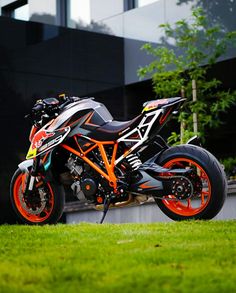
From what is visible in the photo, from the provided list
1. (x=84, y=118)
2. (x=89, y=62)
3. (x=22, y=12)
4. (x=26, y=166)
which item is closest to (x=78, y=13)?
(x=89, y=62)

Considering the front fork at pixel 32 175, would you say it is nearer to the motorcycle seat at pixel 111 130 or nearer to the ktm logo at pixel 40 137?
the ktm logo at pixel 40 137

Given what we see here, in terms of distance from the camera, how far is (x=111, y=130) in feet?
22.4

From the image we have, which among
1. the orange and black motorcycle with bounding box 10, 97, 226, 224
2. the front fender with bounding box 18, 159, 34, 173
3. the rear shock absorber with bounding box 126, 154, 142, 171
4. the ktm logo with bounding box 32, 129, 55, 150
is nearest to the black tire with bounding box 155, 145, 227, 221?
the orange and black motorcycle with bounding box 10, 97, 226, 224

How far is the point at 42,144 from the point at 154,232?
68.9 inches

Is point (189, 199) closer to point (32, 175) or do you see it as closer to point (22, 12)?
point (32, 175)

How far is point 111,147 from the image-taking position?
6.91 meters

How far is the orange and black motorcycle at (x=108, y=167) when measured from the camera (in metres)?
6.45

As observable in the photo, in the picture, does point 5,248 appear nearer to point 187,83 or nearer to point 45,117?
point 45,117

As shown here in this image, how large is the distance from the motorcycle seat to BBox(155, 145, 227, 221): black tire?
0.43 m

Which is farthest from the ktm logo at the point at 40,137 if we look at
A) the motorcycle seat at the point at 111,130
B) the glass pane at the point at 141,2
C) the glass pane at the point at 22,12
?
the glass pane at the point at 22,12

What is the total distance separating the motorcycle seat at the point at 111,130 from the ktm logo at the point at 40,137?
49 cm

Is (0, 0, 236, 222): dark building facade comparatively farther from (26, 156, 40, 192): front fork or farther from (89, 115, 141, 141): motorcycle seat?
(89, 115, 141, 141): motorcycle seat

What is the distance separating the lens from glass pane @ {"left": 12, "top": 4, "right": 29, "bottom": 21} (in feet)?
57.1

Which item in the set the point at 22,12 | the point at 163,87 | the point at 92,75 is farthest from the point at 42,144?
the point at 22,12
